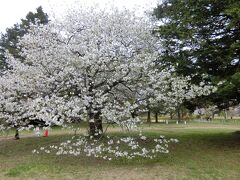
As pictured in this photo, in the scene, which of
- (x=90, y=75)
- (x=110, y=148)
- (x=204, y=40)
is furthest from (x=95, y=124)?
(x=204, y=40)

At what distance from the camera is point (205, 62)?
60.6 feet

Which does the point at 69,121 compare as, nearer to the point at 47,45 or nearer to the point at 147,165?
the point at 147,165

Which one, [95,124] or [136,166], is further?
[95,124]

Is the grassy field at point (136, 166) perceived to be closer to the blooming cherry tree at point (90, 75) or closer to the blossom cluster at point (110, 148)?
the blossom cluster at point (110, 148)

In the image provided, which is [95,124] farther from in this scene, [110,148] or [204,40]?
[204,40]

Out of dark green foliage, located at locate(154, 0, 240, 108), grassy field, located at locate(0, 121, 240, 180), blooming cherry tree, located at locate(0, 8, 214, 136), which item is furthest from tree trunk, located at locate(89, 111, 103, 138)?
dark green foliage, located at locate(154, 0, 240, 108)

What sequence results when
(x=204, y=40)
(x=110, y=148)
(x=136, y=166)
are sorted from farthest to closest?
(x=204, y=40) → (x=110, y=148) → (x=136, y=166)

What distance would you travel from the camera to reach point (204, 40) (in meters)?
18.4

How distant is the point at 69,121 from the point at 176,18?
8.17 metres

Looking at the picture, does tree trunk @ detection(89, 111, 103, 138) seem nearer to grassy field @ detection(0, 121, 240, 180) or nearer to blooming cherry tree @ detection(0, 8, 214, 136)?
blooming cherry tree @ detection(0, 8, 214, 136)

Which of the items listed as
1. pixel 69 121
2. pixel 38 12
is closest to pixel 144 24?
pixel 69 121

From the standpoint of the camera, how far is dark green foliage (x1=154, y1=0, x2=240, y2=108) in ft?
58.5

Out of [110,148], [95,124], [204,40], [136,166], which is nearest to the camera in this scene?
[136,166]

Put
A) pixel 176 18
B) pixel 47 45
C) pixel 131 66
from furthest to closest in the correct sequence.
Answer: pixel 176 18, pixel 47 45, pixel 131 66
